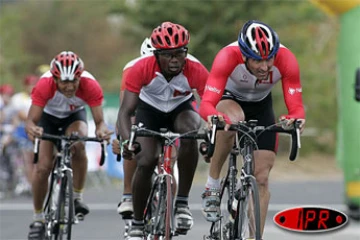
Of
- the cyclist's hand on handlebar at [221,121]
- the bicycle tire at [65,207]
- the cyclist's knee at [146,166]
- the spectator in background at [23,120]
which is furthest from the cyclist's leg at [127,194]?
the spectator in background at [23,120]

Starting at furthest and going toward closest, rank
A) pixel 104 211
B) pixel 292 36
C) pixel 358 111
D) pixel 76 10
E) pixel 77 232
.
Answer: pixel 76 10, pixel 292 36, pixel 104 211, pixel 358 111, pixel 77 232

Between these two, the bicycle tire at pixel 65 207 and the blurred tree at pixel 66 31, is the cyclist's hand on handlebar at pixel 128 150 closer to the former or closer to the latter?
the bicycle tire at pixel 65 207

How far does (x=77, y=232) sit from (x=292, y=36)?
63.1ft

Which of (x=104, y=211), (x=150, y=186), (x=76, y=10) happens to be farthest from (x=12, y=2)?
(x=150, y=186)

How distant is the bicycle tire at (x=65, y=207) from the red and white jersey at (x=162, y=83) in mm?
1180

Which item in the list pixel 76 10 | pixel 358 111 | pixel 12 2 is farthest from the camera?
pixel 12 2

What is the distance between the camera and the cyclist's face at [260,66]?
31.6 ft

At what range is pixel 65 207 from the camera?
11297 millimetres

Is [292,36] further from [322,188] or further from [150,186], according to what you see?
[150,186]

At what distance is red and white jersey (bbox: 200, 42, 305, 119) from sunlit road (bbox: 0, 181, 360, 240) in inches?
81.6

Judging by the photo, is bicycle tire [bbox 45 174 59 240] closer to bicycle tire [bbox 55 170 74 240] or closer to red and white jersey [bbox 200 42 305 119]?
bicycle tire [bbox 55 170 74 240]

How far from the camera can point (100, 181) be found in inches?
978

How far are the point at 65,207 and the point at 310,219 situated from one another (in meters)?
2.48

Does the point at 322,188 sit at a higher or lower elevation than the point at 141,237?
higher
